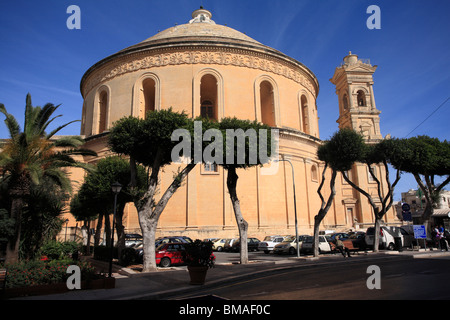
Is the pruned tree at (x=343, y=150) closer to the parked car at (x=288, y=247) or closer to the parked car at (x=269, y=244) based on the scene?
the parked car at (x=288, y=247)

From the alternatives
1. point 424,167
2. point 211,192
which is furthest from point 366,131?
point 211,192

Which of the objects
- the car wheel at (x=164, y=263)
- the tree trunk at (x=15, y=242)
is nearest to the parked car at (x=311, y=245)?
the car wheel at (x=164, y=263)

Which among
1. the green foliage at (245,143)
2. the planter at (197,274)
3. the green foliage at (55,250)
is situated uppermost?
the green foliage at (245,143)

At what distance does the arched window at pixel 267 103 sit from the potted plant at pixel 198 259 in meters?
20.9

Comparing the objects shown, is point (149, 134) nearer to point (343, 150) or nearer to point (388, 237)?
point (343, 150)

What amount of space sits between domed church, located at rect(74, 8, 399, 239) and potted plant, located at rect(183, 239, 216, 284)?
48.9 ft

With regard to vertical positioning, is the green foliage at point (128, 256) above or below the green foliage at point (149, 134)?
below

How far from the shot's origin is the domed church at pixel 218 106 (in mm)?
25391

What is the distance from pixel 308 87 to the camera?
3347 cm

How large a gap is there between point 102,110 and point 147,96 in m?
4.90

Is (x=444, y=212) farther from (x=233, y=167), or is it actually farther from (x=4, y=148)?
(x=4, y=148)

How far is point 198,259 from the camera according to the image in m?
9.53
